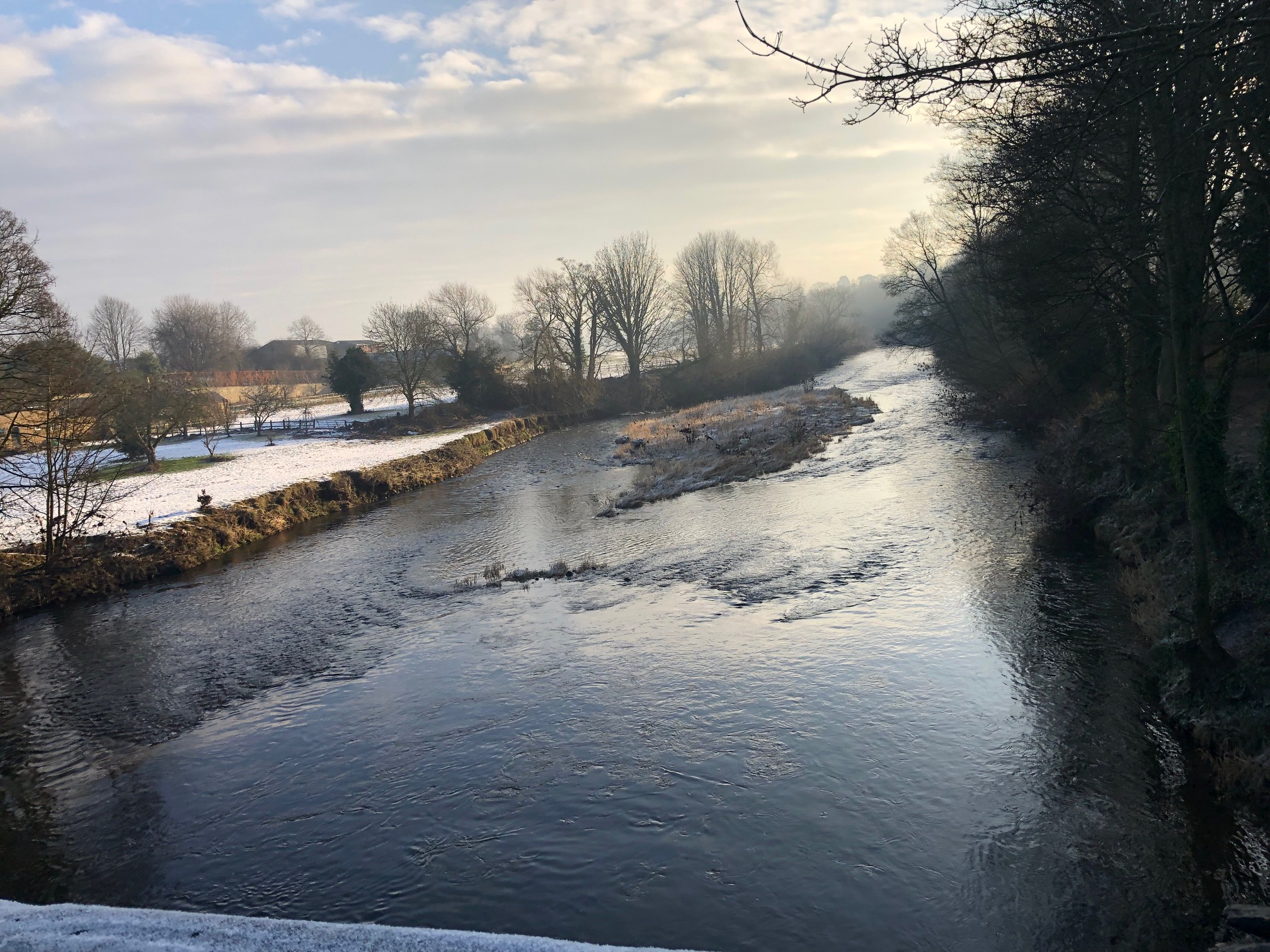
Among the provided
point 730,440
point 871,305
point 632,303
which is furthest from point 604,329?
point 871,305

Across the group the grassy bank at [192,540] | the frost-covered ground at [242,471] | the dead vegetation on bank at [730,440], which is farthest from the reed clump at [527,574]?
the frost-covered ground at [242,471]

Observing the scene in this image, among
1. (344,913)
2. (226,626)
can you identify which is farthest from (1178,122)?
(226,626)

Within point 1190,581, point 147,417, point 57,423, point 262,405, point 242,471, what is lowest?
point 1190,581

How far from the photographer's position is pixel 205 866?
6.81 m

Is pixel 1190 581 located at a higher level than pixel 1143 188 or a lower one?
lower

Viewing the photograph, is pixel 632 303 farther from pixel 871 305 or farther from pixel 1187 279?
pixel 871 305

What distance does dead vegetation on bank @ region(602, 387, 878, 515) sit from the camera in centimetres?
2477

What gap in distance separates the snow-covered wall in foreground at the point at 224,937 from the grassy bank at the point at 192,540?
13885 mm

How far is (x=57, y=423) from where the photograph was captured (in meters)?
16.0

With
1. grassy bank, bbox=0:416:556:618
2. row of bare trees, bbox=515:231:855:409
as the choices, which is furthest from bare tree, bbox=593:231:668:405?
grassy bank, bbox=0:416:556:618

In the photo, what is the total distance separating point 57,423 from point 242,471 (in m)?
10.8

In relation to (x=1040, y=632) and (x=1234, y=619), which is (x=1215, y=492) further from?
(x=1040, y=632)

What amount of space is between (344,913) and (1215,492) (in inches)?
409

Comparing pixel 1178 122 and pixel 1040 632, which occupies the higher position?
pixel 1178 122
